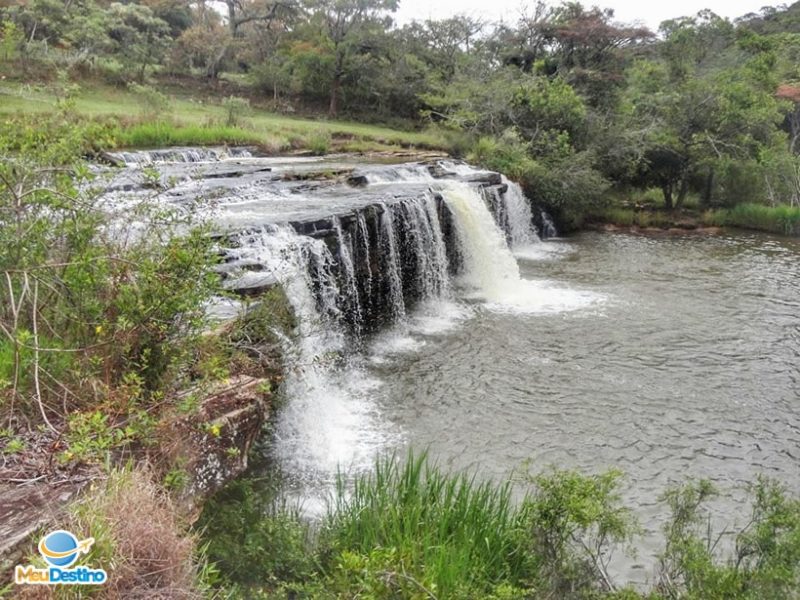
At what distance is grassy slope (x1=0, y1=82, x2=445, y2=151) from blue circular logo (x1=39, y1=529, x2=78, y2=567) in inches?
578

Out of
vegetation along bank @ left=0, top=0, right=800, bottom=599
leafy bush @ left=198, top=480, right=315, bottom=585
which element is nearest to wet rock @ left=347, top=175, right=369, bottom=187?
vegetation along bank @ left=0, top=0, right=800, bottom=599

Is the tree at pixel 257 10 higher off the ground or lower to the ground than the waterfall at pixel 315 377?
higher

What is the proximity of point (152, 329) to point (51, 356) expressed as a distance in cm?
66

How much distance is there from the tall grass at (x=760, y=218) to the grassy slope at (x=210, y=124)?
30.1ft

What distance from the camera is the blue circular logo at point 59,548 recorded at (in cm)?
260

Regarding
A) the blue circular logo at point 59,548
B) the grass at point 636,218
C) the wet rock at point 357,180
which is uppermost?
the wet rock at point 357,180

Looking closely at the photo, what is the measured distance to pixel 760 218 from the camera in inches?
698

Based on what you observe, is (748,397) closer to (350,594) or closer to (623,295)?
(623,295)

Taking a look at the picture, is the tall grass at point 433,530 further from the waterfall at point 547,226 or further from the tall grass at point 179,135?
the waterfall at point 547,226

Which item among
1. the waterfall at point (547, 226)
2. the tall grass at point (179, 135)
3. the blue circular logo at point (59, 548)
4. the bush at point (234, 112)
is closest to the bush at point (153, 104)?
the tall grass at point (179, 135)

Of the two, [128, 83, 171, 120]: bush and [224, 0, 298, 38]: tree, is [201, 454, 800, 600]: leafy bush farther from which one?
[224, 0, 298, 38]: tree

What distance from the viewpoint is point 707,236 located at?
17125 mm

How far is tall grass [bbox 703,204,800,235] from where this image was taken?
1722 cm

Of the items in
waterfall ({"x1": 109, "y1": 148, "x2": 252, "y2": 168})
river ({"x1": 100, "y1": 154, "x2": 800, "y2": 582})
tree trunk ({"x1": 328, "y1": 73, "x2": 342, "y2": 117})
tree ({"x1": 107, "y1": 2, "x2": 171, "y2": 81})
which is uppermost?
tree ({"x1": 107, "y1": 2, "x2": 171, "y2": 81})
